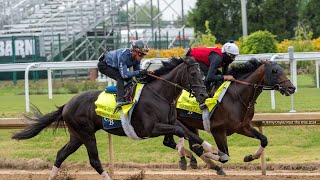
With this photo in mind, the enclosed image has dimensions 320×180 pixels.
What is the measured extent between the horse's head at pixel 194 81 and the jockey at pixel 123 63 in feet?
1.81

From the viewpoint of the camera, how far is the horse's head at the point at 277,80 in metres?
10.5

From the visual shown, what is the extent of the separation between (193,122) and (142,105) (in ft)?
4.51

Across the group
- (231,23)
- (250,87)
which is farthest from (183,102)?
(231,23)

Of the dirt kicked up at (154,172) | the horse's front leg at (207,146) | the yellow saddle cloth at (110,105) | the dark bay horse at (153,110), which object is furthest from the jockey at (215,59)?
the dirt kicked up at (154,172)

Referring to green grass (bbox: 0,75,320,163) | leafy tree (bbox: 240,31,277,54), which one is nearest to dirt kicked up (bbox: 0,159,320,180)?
green grass (bbox: 0,75,320,163)

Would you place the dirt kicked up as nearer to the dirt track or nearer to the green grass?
the dirt track

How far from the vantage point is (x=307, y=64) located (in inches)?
838

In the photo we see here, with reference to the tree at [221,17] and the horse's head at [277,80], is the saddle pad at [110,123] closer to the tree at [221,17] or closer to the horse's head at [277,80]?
the horse's head at [277,80]

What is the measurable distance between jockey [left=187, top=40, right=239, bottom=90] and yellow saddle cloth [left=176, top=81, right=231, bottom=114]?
5.4 inches

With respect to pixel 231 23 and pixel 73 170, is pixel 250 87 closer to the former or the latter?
pixel 73 170

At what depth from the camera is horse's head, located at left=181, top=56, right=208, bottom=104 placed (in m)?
9.62

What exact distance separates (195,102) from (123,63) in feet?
4.79

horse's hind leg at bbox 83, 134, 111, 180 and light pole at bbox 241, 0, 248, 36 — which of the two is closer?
horse's hind leg at bbox 83, 134, 111, 180

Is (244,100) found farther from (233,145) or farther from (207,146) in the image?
(233,145)
